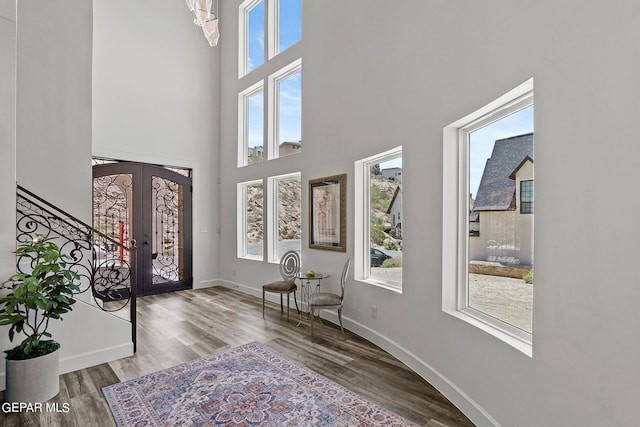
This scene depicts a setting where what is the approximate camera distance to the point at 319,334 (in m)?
4.11

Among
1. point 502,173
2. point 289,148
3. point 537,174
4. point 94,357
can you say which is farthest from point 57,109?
point 537,174

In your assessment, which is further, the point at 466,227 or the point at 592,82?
the point at 466,227

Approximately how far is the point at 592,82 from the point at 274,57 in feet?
16.7

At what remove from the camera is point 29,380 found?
257cm

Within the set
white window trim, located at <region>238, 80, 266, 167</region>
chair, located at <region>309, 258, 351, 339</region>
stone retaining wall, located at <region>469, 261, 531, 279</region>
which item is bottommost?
chair, located at <region>309, 258, 351, 339</region>

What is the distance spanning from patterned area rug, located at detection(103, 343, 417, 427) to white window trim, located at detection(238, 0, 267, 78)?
5.47 m

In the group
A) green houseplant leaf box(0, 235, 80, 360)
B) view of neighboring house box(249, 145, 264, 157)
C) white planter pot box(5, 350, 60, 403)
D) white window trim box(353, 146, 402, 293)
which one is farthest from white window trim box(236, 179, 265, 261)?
white planter pot box(5, 350, 60, 403)

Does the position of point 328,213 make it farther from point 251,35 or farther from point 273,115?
point 251,35

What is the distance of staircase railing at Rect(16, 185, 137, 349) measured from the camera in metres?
3.25

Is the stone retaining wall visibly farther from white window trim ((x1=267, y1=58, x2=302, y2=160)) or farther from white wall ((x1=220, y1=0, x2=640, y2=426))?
white window trim ((x1=267, y1=58, x2=302, y2=160))

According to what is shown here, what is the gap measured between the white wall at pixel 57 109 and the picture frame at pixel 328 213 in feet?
8.25

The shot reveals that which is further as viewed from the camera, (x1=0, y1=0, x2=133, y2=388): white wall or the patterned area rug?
(x1=0, y1=0, x2=133, y2=388): white wall

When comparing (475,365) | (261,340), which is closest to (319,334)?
(261,340)

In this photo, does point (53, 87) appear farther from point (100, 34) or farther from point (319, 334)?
point (319, 334)
